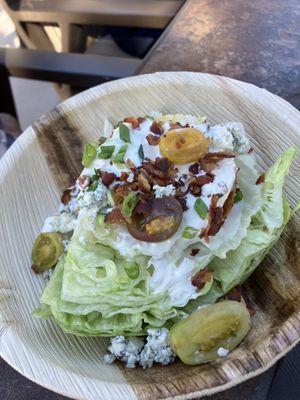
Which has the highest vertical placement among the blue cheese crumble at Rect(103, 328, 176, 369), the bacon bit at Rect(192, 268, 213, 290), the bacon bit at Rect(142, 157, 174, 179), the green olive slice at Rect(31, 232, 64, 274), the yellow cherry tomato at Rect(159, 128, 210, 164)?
the yellow cherry tomato at Rect(159, 128, 210, 164)

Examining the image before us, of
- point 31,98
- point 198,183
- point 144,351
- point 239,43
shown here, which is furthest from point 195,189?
point 31,98

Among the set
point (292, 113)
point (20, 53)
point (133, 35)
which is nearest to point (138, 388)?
point (292, 113)

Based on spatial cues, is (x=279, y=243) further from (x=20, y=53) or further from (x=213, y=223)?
(x=20, y=53)

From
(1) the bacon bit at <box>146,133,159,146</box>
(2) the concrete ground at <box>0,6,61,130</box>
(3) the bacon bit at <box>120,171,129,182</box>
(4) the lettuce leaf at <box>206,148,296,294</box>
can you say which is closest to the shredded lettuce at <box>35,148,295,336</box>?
(4) the lettuce leaf at <box>206,148,296,294</box>

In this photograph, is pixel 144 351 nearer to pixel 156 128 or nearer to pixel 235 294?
pixel 235 294

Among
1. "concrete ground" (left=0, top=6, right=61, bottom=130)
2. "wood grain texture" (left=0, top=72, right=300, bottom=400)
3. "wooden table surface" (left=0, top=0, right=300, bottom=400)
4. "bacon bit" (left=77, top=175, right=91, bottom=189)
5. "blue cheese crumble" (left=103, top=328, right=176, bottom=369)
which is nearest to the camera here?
"wood grain texture" (left=0, top=72, right=300, bottom=400)

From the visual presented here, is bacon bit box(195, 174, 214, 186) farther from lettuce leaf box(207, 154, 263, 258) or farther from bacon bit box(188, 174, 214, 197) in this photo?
lettuce leaf box(207, 154, 263, 258)

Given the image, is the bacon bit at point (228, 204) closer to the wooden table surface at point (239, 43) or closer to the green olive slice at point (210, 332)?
the green olive slice at point (210, 332)
